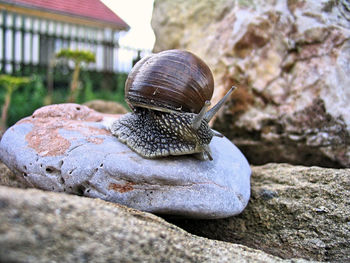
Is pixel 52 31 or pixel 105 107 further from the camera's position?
pixel 52 31

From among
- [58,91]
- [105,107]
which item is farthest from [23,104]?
[105,107]

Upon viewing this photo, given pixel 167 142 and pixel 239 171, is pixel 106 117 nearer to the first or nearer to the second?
pixel 167 142

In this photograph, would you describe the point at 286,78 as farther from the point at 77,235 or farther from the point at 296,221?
the point at 77,235

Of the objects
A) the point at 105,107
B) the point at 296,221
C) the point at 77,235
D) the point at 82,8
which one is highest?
the point at 77,235

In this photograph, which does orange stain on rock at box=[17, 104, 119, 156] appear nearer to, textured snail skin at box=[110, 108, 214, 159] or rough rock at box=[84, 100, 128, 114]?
textured snail skin at box=[110, 108, 214, 159]

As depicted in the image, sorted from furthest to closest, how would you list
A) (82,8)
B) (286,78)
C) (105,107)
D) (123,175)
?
(82,8) → (105,107) → (286,78) → (123,175)

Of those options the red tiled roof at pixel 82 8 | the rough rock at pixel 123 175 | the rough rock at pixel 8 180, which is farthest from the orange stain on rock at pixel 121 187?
the red tiled roof at pixel 82 8

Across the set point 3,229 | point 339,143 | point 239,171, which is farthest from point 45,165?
point 339,143

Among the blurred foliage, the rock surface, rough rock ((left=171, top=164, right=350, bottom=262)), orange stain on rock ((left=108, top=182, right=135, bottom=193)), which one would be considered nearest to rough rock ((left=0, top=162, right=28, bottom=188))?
orange stain on rock ((left=108, top=182, right=135, bottom=193))
